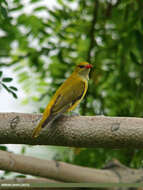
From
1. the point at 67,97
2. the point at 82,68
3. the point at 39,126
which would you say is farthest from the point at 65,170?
the point at 82,68

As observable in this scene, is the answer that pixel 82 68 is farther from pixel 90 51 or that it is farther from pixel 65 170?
pixel 65 170

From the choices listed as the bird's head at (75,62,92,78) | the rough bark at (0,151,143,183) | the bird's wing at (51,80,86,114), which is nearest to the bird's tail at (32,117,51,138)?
the bird's wing at (51,80,86,114)

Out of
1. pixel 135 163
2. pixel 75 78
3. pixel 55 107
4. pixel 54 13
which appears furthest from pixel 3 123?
pixel 54 13

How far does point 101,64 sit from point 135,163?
1482 mm

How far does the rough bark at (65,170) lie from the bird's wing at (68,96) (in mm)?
604

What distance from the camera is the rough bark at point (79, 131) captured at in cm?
289

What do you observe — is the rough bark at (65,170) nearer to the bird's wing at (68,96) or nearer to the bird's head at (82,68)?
the bird's wing at (68,96)

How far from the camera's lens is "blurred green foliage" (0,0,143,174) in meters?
5.11

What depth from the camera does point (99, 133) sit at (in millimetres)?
2936

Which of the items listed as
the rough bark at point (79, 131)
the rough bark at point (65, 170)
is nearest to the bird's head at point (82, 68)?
the rough bark at point (65, 170)

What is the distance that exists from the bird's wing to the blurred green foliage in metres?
0.69

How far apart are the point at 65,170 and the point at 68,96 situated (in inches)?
30.2

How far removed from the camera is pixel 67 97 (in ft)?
13.2

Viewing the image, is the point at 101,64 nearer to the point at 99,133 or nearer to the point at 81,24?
the point at 81,24
